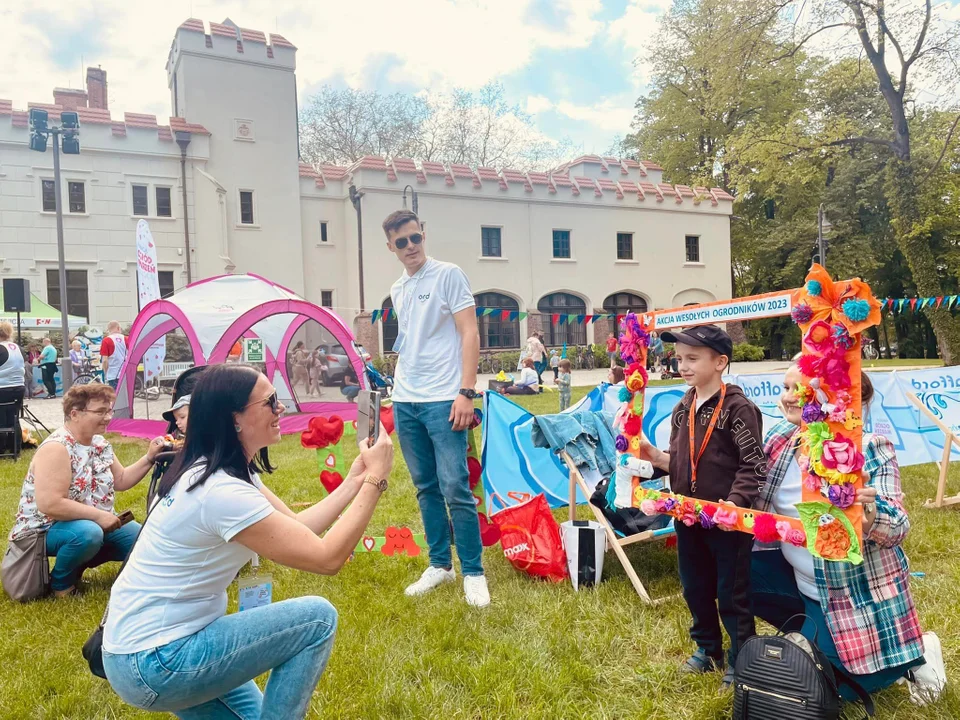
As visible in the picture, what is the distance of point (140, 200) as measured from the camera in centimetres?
2448

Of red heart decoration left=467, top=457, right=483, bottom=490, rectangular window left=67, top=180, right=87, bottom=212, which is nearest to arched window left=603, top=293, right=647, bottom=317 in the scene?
rectangular window left=67, top=180, right=87, bottom=212

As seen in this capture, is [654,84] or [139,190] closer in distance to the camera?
[139,190]

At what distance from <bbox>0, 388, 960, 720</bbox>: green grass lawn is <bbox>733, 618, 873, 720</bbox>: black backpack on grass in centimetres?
32

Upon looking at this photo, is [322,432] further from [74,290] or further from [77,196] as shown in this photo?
[77,196]

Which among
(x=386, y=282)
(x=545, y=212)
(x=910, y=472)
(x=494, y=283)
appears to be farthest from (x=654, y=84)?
(x=910, y=472)

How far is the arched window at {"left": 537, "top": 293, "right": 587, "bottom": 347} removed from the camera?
2884 cm

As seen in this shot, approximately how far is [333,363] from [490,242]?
528 inches

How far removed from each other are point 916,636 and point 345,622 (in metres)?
2.59

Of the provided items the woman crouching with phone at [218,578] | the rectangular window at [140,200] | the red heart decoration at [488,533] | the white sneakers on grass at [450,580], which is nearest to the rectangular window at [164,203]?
the rectangular window at [140,200]

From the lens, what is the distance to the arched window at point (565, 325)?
1136 inches

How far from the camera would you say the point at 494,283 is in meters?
27.8

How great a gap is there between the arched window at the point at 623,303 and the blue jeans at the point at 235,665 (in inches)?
1113

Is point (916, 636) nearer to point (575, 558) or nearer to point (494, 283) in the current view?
point (575, 558)

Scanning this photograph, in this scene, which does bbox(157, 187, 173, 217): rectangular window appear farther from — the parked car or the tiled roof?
the parked car
